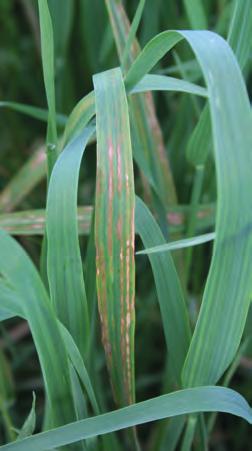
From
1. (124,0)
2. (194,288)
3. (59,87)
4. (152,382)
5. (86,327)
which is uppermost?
(124,0)

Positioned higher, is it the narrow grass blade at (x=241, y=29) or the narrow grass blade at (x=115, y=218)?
the narrow grass blade at (x=241, y=29)

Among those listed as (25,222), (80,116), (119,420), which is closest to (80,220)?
(25,222)

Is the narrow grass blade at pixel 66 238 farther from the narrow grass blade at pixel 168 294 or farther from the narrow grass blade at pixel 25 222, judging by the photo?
the narrow grass blade at pixel 25 222

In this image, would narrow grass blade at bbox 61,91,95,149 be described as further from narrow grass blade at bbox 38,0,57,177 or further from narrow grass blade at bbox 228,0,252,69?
narrow grass blade at bbox 228,0,252,69

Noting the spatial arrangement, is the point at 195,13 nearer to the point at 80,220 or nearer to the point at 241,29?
Result: the point at 241,29

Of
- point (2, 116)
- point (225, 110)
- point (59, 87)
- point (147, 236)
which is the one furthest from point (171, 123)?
point (225, 110)

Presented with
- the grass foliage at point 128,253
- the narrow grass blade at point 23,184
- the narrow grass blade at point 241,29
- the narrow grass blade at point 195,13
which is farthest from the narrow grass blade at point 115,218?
the narrow grass blade at point 23,184

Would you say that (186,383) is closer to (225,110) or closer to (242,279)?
(242,279)
